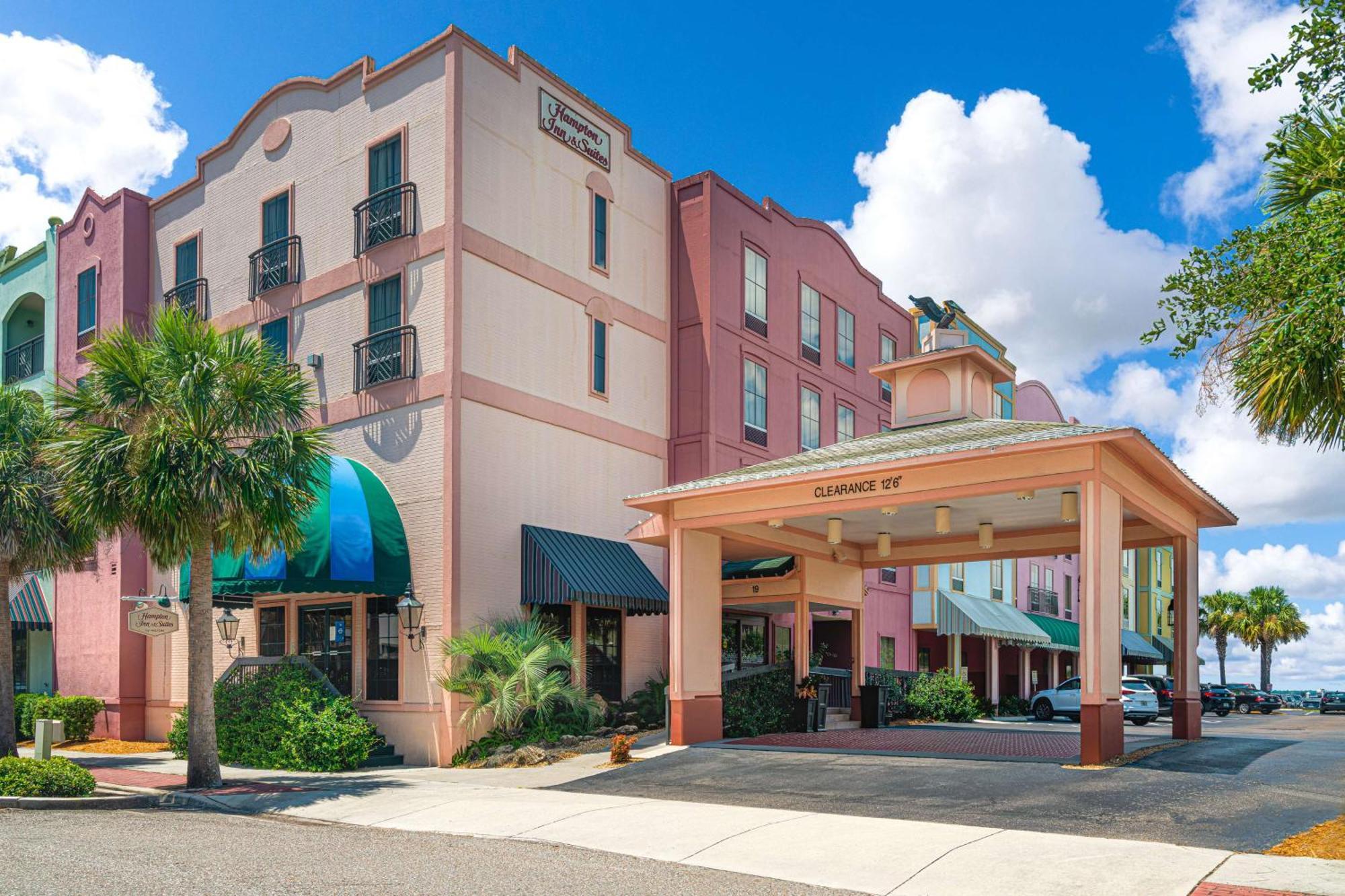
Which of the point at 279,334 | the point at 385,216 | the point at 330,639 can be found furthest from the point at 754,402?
the point at 330,639

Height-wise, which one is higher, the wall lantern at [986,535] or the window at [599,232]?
the window at [599,232]

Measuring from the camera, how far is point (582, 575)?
23.8 m

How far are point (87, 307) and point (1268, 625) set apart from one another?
66397mm

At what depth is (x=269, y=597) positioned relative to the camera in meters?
25.1

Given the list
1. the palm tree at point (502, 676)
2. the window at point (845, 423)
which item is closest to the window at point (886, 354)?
the window at point (845, 423)

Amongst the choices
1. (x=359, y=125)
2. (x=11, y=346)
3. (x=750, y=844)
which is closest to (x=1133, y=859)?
(x=750, y=844)

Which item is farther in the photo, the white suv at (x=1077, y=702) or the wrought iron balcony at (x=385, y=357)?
the white suv at (x=1077, y=702)

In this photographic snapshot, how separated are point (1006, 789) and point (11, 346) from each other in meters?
33.6

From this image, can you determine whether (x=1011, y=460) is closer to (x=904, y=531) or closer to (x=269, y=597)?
(x=904, y=531)

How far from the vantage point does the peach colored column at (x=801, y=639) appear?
24.8m

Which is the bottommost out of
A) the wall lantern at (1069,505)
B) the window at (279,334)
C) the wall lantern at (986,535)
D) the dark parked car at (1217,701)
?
the dark parked car at (1217,701)

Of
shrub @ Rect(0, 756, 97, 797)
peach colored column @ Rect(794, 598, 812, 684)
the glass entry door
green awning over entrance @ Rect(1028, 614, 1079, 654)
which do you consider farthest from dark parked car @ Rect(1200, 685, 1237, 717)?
shrub @ Rect(0, 756, 97, 797)

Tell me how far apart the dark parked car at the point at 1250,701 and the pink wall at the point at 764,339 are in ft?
76.0

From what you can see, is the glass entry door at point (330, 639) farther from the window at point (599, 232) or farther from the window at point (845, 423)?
the window at point (845, 423)
